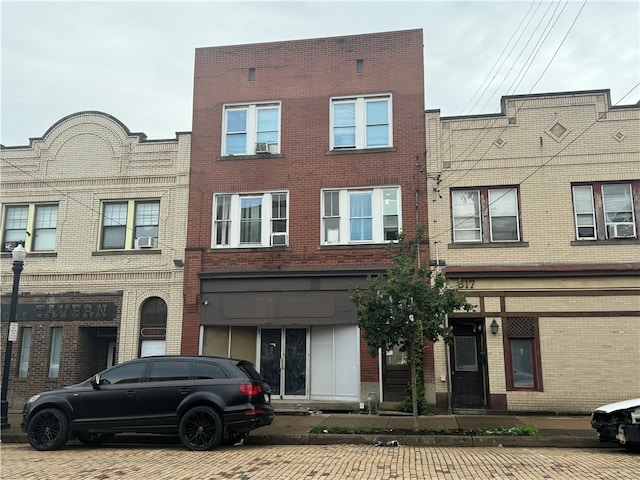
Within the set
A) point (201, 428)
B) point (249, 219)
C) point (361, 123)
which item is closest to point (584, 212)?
point (361, 123)

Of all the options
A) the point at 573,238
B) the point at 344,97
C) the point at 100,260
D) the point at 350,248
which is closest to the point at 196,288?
the point at 100,260

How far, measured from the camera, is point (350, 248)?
15750mm

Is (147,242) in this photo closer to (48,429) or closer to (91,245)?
(91,245)

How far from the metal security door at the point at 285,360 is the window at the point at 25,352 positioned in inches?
289

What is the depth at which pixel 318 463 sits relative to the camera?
8828mm

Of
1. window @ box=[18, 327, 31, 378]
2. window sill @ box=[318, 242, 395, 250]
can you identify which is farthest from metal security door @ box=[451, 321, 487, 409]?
window @ box=[18, 327, 31, 378]

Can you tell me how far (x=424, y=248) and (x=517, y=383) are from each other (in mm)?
4272

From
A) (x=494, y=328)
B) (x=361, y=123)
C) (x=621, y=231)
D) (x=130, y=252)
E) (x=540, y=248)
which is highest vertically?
(x=361, y=123)

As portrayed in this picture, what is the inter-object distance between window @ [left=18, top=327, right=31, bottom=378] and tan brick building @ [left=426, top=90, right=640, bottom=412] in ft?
40.3

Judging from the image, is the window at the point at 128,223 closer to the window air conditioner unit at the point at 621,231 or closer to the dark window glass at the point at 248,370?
the dark window glass at the point at 248,370

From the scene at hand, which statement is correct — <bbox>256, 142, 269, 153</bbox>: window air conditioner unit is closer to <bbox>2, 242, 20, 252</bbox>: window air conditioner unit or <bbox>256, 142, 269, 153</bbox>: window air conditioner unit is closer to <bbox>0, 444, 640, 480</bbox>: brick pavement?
<bbox>2, 242, 20, 252</bbox>: window air conditioner unit

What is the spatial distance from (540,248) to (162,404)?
10346 millimetres

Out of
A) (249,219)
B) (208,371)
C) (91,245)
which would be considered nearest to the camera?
(208,371)

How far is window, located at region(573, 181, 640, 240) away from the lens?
14.7 metres
